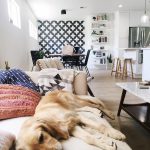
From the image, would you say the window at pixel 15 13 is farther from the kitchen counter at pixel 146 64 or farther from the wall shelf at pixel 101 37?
the wall shelf at pixel 101 37

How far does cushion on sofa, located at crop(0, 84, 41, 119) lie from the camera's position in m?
1.58

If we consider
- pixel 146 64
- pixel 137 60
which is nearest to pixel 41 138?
pixel 146 64

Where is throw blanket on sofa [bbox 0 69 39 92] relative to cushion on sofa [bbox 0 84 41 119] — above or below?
above

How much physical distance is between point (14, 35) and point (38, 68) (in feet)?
4.94

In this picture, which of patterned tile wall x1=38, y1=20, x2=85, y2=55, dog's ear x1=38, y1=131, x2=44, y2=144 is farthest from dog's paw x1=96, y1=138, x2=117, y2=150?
patterned tile wall x1=38, y1=20, x2=85, y2=55

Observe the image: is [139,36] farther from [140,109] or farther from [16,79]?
[16,79]

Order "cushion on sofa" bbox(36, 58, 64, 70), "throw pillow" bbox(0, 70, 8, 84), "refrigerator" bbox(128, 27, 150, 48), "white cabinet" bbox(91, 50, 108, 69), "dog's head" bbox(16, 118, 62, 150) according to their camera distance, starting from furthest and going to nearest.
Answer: "white cabinet" bbox(91, 50, 108, 69) → "refrigerator" bbox(128, 27, 150, 48) → "cushion on sofa" bbox(36, 58, 64, 70) → "throw pillow" bbox(0, 70, 8, 84) → "dog's head" bbox(16, 118, 62, 150)

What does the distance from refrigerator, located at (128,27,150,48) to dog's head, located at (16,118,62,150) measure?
8.21 meters

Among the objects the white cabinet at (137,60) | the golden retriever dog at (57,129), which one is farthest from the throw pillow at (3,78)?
the white cabinet at (137,60)

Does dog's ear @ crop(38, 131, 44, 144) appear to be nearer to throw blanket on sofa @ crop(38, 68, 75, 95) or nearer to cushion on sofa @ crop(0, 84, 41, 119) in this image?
cushion on sofa @ crop(0, 84, 41, 119)

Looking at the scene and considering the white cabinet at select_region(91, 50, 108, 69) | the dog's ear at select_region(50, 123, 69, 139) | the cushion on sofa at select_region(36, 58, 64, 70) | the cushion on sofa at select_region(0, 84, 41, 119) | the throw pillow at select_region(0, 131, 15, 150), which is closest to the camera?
the throw pillow at select_region(0, 131, 15, 150)

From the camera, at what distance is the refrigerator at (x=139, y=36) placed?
8703 mm

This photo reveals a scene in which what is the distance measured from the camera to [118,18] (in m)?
9.00

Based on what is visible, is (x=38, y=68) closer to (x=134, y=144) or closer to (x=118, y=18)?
(x=134, y=144)
